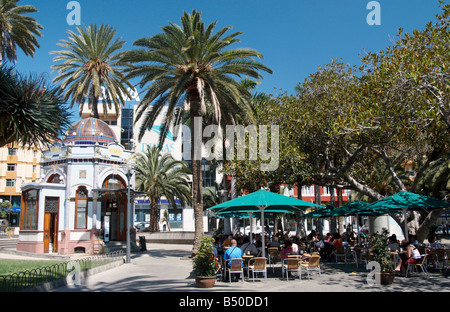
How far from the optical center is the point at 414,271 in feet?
43.6

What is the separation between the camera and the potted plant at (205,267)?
1082 centimetres

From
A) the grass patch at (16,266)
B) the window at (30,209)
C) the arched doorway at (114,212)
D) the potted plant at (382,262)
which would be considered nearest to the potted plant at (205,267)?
the potted plant at (382,262)

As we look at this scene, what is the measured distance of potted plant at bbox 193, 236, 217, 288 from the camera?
10820 millimetres

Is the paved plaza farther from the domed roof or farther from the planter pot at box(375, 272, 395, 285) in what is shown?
the domed roof

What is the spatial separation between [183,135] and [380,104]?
56.1 m

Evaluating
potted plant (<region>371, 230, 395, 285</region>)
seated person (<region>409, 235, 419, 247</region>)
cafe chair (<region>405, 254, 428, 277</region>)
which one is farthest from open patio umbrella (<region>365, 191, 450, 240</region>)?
potted plant (<region>371, 230, 395, 285</region>)

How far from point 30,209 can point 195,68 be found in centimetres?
1377

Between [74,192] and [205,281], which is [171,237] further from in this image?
[205,281]

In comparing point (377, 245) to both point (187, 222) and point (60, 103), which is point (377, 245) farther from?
point (187, 222)

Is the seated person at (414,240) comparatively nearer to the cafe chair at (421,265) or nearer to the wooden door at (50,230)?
the cafe chair at (421,265)

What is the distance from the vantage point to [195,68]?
62.7 ft

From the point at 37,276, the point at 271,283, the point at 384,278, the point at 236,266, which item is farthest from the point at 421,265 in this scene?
the point at 37,276

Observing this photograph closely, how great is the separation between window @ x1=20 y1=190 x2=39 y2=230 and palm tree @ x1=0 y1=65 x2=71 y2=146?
1465cm
